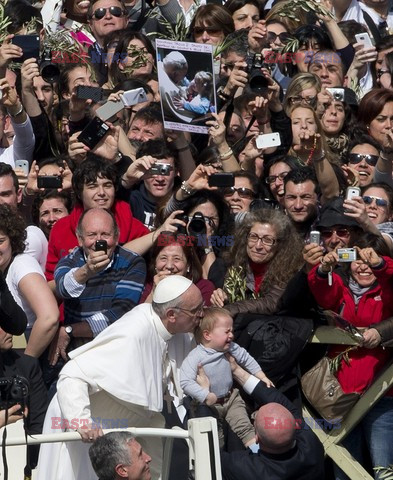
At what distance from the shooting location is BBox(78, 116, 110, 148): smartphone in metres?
10.6

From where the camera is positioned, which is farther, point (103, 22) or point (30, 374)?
point (103, 22)

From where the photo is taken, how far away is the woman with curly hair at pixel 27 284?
944cm

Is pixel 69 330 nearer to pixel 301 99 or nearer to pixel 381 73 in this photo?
pixel 301 99

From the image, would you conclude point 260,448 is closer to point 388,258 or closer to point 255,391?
point 255,391

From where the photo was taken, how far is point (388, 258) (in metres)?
9.65

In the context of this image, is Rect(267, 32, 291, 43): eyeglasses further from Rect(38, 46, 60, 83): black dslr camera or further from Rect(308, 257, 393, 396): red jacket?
Rect(308, 257, 393, 396): red jacket

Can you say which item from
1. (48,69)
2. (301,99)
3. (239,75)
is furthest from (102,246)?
(301,99)

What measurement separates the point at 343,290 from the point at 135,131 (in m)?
2.34

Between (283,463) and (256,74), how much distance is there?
306 cm

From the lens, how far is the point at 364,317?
31.6ft

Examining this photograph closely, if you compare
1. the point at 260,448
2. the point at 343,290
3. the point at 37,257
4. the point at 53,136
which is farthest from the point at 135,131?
the point at 260,448

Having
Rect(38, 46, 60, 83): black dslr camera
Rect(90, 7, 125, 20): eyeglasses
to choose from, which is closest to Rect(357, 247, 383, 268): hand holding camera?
Rect(38, 46, 60, 83): black dslr camera

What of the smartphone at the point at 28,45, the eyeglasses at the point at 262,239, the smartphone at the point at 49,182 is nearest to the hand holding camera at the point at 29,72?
the smartphone at the point at 28,45

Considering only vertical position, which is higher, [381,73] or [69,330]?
[69,330]
